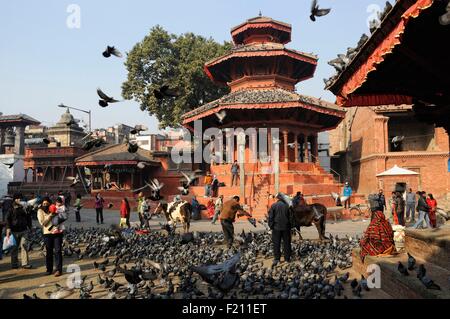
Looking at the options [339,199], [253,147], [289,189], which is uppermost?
[253,147]

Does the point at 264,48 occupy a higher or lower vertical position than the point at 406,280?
higher

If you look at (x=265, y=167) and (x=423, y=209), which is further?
(x=265, y=167)

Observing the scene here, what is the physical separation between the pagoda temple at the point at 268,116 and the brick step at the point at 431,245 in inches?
462

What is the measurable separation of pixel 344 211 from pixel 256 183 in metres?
5.29

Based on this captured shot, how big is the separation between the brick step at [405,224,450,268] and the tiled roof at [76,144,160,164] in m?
26.2

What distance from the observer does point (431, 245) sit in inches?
258

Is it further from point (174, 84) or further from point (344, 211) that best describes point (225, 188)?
point (174, 84)

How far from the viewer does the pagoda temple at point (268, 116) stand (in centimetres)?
2097

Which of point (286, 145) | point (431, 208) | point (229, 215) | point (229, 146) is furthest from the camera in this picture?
point (229, 146)

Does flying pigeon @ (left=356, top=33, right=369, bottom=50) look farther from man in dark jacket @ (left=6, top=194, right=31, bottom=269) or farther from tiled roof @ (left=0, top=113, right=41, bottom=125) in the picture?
tiled roof @ (left=0, top=113, right=41, bottom=125)

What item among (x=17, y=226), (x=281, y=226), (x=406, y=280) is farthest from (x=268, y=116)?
(x=406, y=280)

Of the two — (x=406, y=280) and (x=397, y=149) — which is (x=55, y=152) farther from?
(x=406, y=280)

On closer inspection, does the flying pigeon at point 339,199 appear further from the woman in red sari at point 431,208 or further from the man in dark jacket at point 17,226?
the man in dark jacket at point 17,226

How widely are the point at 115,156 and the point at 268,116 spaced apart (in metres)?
15.2
